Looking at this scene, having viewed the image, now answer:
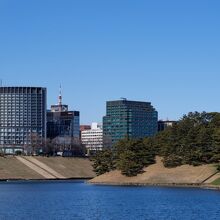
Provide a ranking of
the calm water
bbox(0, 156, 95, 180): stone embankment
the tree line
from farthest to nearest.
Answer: bbox(0, 156, 95, 180): stone embankment < the tree line < the calm water

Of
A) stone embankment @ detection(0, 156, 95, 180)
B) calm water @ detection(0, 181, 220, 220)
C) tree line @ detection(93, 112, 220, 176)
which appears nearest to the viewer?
calm water @ detection(0, 181, 220, 220)

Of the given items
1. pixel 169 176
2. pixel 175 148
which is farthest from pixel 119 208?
pixel 175 148

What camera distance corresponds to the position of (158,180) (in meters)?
122

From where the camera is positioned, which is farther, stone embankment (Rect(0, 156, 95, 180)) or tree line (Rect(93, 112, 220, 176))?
stone embankment (Rect(0, 156, 95, 180))

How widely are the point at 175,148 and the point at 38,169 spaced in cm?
6823

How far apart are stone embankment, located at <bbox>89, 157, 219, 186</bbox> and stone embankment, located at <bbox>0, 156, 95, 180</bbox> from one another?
146 feet

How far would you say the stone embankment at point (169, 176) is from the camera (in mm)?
114750

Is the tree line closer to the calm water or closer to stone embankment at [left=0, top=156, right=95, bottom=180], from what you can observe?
stone embankment at [left=0, top=156, right=95, bottom=180]

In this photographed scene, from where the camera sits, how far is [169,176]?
12156 cm

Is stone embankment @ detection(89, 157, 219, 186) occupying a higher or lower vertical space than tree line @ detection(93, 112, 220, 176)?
lower

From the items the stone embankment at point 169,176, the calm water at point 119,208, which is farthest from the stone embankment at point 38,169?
the calm water at point 119,208

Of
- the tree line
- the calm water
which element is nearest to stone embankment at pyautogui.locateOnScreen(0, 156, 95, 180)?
A: the tree line

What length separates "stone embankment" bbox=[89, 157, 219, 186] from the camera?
376 feet

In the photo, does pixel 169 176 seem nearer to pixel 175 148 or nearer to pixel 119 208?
pixel 175 148
